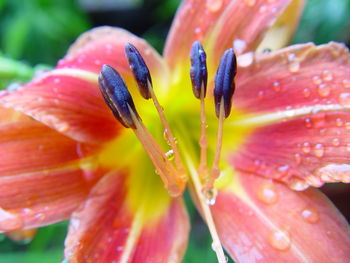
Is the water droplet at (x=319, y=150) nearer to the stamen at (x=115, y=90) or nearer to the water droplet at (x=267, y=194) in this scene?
the water droplet at (x=267, y=194)

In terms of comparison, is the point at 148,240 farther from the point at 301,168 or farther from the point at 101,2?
the point at 101,2

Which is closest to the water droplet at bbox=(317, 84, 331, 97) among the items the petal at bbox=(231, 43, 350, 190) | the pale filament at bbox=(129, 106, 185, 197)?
the petal at bbox=(231, 43, 350, 190)

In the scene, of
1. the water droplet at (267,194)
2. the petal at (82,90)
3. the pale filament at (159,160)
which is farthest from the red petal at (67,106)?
the water droplet at (267,194)

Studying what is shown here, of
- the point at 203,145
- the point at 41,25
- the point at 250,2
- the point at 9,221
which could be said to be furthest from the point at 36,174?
the point at 41,25

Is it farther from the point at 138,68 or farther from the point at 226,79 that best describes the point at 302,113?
the point at 138,68

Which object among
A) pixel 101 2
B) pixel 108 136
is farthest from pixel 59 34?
pixel 108 136

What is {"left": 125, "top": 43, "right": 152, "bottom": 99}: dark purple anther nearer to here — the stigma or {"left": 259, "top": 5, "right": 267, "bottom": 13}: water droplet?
the stigma

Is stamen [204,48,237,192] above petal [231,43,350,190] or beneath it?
above
